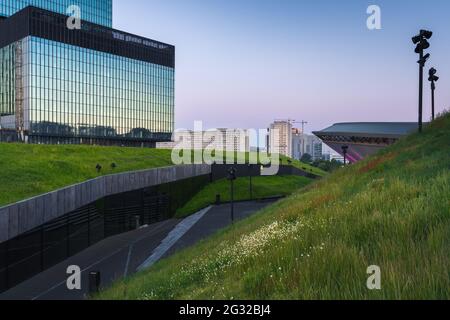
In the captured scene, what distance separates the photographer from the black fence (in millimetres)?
18372

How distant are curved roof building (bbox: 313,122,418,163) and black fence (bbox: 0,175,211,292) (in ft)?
74.8

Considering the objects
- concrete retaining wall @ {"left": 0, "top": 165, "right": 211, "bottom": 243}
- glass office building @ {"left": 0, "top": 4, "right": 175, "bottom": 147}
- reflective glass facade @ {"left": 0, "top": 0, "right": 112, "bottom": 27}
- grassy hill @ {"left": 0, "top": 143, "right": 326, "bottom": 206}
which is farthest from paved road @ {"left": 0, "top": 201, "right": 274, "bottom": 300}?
reflective glass facade @ {"left": 0, "top": 0, "right": 112, "bottom": 27}

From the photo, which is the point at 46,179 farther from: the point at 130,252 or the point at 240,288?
the point at 240,288

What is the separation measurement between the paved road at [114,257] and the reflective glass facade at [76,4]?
89395 millimetres

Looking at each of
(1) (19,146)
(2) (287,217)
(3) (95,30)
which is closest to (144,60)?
(3) (95,30)

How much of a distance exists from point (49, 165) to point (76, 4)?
90.3m

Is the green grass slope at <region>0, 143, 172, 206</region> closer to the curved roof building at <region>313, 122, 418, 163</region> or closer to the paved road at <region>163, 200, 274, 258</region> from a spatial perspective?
the paved road at <region>163, 200, 274, 258</region>

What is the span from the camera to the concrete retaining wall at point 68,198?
17547 mm

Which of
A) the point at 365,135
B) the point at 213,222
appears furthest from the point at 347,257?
→ the point at 365,135

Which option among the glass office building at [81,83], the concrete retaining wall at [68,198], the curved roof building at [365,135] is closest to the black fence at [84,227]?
the concrete retaining wall at [68,198]

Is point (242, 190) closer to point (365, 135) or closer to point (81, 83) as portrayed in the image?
point (365, 135)

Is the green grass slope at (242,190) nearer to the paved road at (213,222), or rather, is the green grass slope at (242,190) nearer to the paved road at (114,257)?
the paved road at (213,222)

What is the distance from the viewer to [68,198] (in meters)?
23.1

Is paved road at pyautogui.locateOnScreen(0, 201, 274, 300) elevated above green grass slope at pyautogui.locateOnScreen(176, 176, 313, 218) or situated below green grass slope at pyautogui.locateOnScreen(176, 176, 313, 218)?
below
